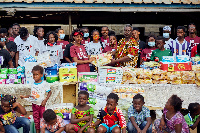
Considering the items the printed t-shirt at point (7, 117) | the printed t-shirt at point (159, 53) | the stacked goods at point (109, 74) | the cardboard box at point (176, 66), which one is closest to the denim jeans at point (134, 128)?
the stacked goods at point (109, 74)

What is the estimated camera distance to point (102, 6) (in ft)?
28.6

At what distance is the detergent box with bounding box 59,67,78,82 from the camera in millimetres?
5598

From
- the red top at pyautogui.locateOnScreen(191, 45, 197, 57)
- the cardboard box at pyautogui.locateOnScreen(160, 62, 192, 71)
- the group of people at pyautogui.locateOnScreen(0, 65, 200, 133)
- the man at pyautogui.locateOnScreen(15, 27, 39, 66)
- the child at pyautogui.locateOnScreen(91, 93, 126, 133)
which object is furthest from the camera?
the red top at pyautogui.locateOnScreen(191, 45, 197, 57)

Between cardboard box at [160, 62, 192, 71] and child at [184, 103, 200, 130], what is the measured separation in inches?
43.7

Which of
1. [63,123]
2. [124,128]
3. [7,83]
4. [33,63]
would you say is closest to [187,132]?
[124,128]

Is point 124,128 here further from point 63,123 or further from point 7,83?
point 7,83

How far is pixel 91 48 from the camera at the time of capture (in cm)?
648

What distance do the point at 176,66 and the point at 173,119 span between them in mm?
1745

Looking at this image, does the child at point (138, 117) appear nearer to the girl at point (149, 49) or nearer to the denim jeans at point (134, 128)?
the denim jeans at point (134, 128)

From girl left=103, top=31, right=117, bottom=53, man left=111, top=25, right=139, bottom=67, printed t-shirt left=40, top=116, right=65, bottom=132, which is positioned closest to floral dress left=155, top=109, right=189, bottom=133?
man left=111, top=25, right=139, bottom=67

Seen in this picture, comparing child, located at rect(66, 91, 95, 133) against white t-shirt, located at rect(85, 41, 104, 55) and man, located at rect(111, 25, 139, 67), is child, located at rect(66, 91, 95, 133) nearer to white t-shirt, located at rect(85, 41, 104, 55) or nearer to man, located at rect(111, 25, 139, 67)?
man, located at rect(111, 25, 139, 67)

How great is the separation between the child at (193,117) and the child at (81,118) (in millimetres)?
1850

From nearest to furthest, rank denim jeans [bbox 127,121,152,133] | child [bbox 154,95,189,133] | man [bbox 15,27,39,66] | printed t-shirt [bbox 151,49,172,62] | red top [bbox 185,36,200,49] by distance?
child [bbox 154,95,189,133] < denim jeans [bbox 127,121,152,133] < printed t-shirt [bbox 151,49,172,62] < man [bbox 15,27,39,66] < red top [bbox 185,36,200,49]

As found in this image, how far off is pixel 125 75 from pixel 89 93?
2.91 feet
